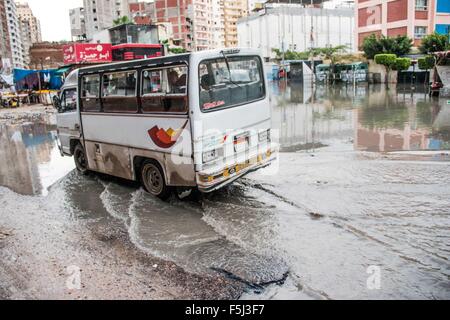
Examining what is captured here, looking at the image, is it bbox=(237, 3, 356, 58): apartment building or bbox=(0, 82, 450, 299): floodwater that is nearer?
bbox=(0, 82, 450, 299): floodwater

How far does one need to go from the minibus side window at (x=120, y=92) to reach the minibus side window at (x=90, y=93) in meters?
0.27

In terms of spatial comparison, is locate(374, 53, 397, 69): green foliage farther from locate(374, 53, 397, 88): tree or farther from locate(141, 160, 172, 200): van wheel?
locate(141, 160, 172, 200): van wheel

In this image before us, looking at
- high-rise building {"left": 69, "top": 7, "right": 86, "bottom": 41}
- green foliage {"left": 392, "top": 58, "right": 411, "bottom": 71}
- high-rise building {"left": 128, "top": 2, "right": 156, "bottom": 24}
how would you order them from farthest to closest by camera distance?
high-rise building {"left": 69, "top": 7, "right": 86, "bottom": 41}, high-rise building {"left": 128, "top": 2, "right": 156, "bottom": 24}, green foliage {"left": 392, "top": 58, "right": 411, "bottom": 71}

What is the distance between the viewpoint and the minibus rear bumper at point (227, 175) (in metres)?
6.90

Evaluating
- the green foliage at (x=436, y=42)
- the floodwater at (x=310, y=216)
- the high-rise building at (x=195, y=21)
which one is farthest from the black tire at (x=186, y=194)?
the high-rise building at (x=195, y=21)

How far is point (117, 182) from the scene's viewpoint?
9672 millimetres

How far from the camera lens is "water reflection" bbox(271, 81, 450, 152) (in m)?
12.2

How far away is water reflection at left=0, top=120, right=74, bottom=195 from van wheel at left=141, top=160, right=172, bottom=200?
8.49 ft

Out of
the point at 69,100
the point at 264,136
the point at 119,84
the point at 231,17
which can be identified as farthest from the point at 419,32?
the point at 231,17

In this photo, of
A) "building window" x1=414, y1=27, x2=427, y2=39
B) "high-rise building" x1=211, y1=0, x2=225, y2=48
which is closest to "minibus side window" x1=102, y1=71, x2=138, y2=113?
"building window" x1=414, y1=27, x2=427, y2=39

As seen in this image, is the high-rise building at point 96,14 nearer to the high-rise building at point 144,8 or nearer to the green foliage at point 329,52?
the high-rise building at point 144,8

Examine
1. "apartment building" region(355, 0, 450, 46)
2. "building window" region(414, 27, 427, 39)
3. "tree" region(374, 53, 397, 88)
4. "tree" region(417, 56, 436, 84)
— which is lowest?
"tree" region(417, 56, 436, 84)
